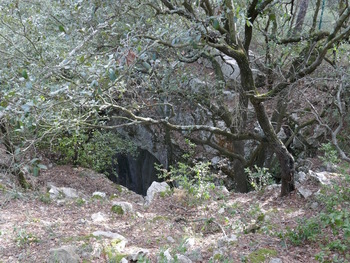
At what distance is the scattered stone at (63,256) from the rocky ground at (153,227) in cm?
1

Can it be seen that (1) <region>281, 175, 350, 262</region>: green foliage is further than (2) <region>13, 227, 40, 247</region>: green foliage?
No

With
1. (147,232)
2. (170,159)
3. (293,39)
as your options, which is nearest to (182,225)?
(147,232)

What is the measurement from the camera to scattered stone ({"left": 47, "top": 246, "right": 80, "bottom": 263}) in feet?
11.9

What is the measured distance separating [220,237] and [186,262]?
3.64ft

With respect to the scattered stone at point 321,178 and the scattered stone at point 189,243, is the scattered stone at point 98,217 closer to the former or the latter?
the scattered stone at point 189,243

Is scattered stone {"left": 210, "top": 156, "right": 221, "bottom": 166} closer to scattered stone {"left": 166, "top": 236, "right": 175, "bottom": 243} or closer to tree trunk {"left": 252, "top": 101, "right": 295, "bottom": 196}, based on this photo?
tree trunk {"left": 252, "top": 101, "right": 295, "bottom": 196}

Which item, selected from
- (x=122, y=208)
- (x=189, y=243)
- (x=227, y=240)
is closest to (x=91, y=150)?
(x=122, y=208)

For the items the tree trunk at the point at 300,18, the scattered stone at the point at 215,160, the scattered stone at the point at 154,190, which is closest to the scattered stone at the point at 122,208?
the scattered stone at the point at 154,190

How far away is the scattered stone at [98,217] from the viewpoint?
211 inches

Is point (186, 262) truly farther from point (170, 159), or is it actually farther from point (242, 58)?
point (170, 159)

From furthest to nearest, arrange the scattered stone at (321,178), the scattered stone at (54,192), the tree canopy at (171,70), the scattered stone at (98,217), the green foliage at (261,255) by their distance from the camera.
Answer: the scattered stone at (54,192), the scattered stone at (321,178), the scattered stone at (98,217), the green foliage at (261,255), the tree canopy at (171,70)

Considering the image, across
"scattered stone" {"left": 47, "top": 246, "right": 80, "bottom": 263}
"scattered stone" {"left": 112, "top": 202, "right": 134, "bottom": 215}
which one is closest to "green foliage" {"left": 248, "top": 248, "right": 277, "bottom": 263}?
"scattered stone" {"left": 47, "top": 246, "right": 80, "bottom": 263}

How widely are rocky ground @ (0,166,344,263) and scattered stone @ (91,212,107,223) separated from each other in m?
0.02

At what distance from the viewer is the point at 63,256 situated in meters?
3.67
